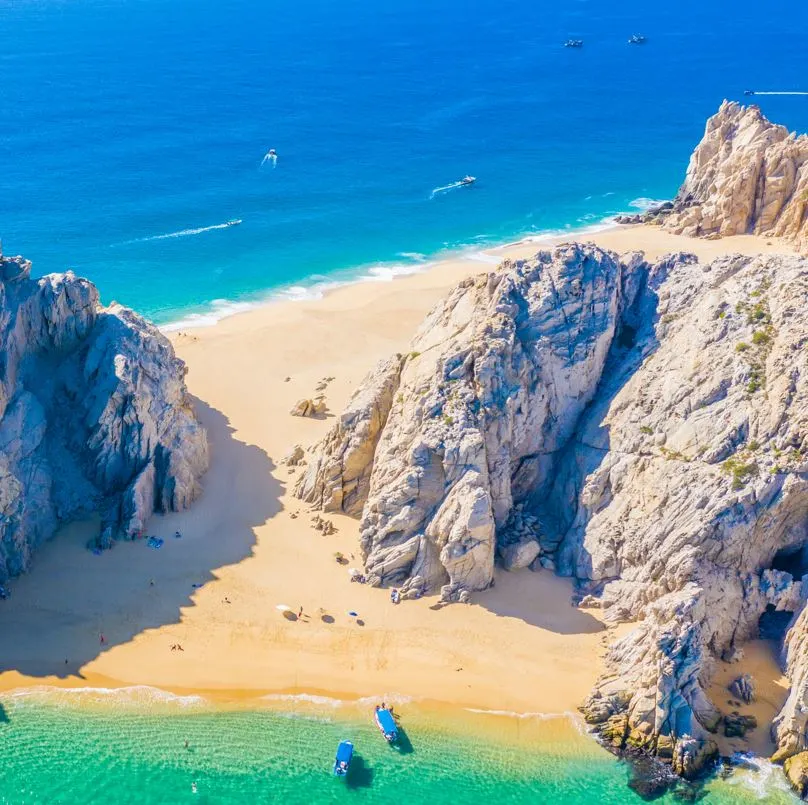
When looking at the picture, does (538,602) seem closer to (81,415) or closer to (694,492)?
(694,492)

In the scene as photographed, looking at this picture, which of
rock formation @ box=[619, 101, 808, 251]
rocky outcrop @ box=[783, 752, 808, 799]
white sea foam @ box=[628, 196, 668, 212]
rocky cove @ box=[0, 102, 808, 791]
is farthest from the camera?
white sea foam @ box=[628, 196, 668, 212]

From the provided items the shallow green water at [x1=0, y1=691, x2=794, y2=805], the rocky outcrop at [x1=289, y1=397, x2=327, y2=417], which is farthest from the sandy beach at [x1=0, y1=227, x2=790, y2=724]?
the rocky outcrop at [x1=289, y1=397, x2=327, y2=417]

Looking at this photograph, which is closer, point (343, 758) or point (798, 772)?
point (798, 772)

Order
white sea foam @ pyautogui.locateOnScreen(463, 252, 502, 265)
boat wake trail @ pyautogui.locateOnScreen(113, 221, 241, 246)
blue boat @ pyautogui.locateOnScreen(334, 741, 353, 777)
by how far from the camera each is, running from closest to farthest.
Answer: blue boat @ pyautogui.locateOnScreen(334, 741, 353, 777) → white sea foam @ pyautogui.locateOnScreen(463, 252, 502, 265) → boat wake trail @ pyautogui.locateOnScreen(113, 221, 241, 246)

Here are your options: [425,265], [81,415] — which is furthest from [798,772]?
[425,265]

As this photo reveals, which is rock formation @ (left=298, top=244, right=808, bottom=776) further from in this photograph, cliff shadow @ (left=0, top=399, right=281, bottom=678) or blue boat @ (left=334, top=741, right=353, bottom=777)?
blue boat @ (left=334, top=741, right=353, bottom=777)

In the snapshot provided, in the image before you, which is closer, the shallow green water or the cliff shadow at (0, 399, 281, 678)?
the shallow green water
